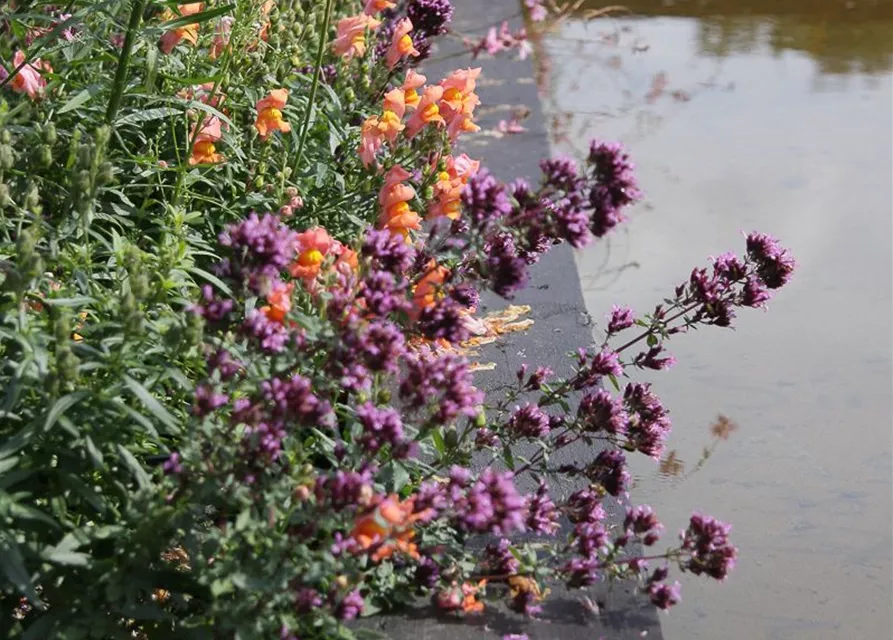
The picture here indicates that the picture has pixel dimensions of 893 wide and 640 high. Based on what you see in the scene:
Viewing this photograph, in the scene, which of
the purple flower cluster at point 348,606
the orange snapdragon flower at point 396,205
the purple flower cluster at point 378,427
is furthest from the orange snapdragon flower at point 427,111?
the purple flower cluster at point 348,606

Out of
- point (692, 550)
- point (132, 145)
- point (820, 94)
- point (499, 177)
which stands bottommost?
point (820, 94)

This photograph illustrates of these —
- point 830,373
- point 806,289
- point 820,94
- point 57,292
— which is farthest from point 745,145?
point 57,292

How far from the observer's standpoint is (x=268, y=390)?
77.5 inches

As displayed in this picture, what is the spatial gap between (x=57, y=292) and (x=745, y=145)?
3.50m

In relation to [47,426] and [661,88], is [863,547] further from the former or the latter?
[661,88]

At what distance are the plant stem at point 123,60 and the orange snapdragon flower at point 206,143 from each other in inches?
6.6

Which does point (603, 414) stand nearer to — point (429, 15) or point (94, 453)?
point (94, 453)

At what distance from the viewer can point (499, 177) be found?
4.30 m

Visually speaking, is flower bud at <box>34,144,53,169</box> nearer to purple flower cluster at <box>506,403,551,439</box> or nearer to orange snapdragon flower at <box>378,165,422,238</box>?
orange snapdragon flower at <box>378,165,422,238</box>

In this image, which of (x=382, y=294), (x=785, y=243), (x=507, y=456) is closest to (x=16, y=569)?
(x=382, y=294)

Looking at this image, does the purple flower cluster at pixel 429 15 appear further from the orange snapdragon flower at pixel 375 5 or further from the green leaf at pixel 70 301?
the green leaf at pixel 70 301

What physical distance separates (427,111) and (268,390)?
957 millimetres

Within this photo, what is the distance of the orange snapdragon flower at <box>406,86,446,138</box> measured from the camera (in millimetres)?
2736

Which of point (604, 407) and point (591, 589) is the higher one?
point (604, 407)
